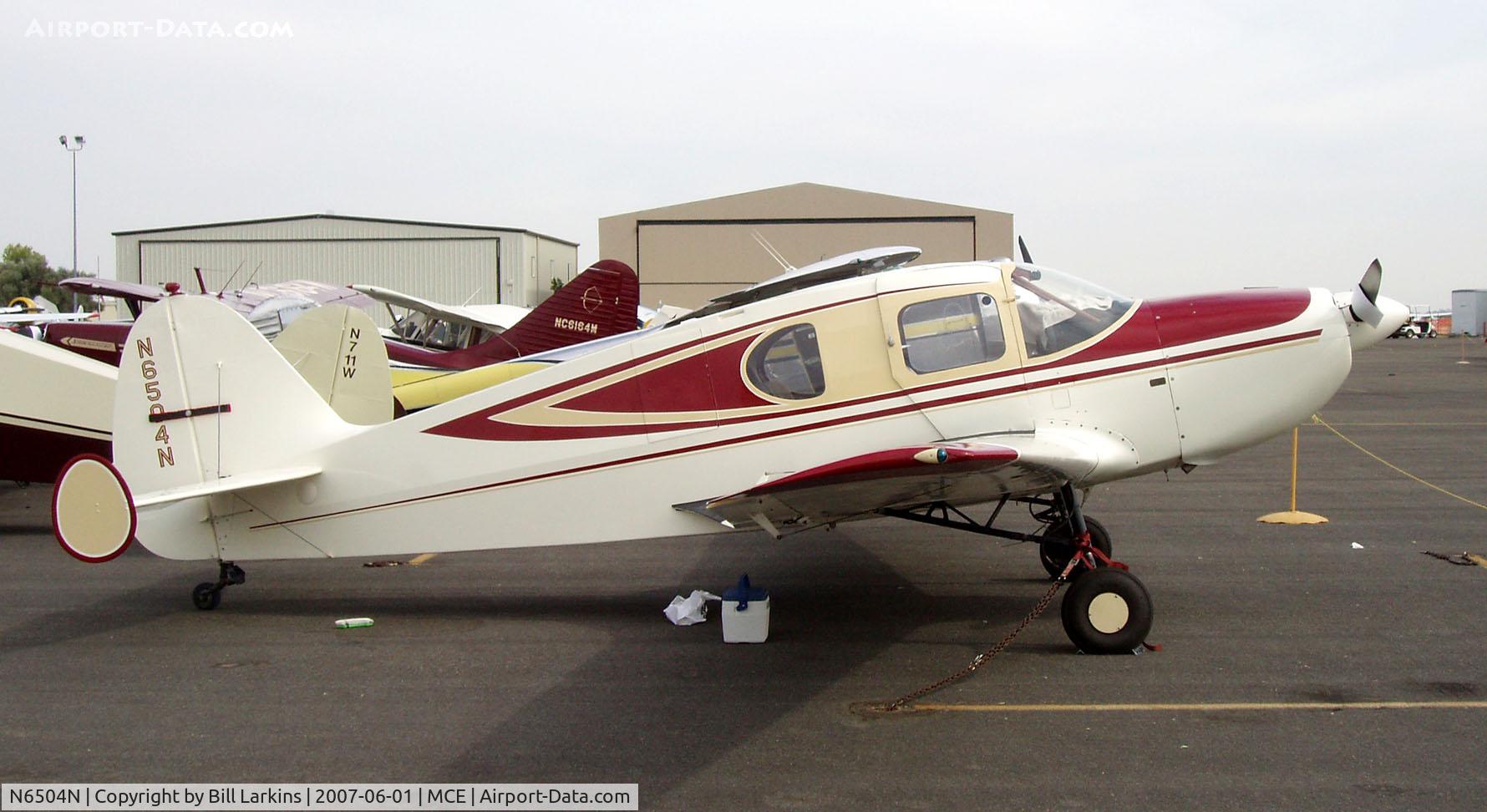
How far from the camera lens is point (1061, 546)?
25.3ft

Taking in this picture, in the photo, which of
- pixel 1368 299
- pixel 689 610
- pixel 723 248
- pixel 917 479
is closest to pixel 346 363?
pixel 689 610

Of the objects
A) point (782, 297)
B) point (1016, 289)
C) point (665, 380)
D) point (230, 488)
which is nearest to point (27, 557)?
point (230, 488)

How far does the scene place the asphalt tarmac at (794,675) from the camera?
15.2 ft

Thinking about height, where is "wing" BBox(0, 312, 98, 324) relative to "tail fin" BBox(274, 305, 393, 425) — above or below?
above

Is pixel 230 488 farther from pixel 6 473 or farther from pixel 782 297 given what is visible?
pixel 6 473

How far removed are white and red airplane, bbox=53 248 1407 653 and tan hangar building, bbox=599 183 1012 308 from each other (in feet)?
124

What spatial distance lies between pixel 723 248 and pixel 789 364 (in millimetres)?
39563

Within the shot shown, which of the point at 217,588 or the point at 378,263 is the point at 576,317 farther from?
the point at 378,263

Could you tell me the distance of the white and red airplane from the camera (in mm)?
6402

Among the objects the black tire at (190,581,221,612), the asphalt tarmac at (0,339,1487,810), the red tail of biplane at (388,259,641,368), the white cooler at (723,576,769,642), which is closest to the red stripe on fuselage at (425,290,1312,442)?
the asphalt tarmac at (0,339,1487,810)

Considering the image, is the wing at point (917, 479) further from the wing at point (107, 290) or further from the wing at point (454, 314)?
the wing at point (107, 290)

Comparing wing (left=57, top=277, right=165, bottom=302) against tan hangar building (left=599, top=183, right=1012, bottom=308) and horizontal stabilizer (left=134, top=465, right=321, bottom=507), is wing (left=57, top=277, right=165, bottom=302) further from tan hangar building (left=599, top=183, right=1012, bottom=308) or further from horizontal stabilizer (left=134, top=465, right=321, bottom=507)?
tan hangar building (left=599, top=183, right=1012, bottom=308)

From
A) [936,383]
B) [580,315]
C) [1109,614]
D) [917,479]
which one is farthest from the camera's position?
[580,315]

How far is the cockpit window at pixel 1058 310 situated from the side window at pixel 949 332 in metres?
0.19
